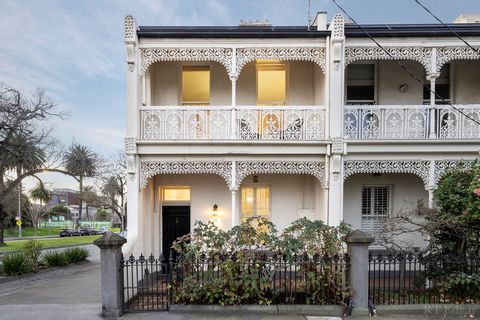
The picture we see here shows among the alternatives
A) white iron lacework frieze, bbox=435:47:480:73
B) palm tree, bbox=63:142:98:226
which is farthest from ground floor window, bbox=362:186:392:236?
palm tree, bbox=63:142:98:226

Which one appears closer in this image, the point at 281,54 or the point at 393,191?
the point at 281,54

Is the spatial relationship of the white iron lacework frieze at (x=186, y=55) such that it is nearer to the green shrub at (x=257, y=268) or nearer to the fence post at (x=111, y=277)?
the green shrub at (x=257, y=268)

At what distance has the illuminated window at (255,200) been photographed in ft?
32.1

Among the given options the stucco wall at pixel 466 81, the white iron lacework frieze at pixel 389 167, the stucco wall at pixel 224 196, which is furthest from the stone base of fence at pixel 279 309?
the stucco wall at pixel 466 81

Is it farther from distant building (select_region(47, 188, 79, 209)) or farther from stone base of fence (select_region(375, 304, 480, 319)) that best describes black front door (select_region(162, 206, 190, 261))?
distant building (select_region(47, 188, 79, 209))

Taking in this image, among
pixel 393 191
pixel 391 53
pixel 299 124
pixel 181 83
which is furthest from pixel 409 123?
pixel 181 83

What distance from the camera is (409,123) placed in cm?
834

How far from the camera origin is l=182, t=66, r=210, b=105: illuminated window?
980 cm

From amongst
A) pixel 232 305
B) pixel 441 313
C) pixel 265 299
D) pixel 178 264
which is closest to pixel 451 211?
pixel 441 313

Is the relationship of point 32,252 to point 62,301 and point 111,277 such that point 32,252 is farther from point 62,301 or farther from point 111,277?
point 111,277

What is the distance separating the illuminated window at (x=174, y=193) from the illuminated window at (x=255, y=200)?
203 cm

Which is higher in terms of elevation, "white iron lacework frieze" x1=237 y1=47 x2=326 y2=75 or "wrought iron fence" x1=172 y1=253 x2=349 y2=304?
"white iron lacework frieze" x1=237 y1=47 x2=326 y2=75

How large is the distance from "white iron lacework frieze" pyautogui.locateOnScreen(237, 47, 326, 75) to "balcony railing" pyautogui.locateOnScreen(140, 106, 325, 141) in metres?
1.37

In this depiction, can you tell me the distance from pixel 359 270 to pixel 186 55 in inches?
281
